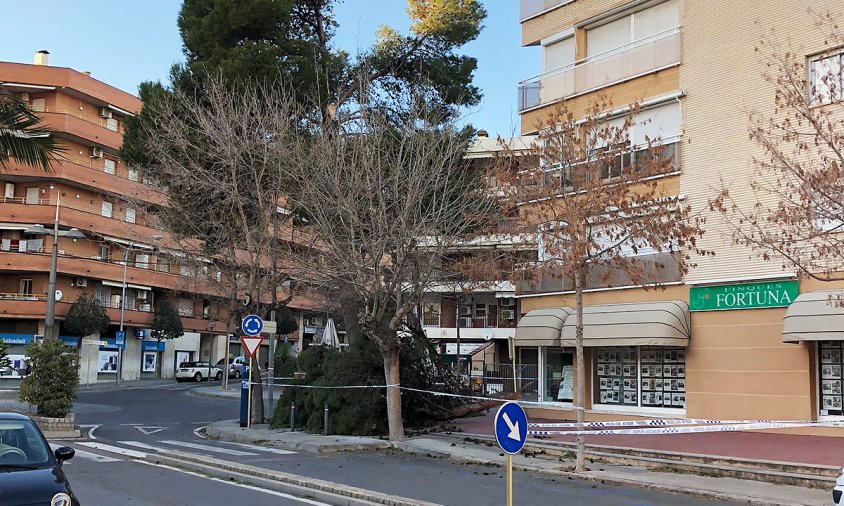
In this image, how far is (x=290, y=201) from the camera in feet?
A: 78.9

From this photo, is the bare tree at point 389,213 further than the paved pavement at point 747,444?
Yes

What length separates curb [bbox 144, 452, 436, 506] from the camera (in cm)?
1130

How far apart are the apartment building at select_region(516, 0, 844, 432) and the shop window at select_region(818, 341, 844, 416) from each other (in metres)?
0.02

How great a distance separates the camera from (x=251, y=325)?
21656 millimetres

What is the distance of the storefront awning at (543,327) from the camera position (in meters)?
22.2

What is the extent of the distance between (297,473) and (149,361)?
51806 mm

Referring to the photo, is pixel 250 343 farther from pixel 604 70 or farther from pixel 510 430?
pixel 510 430

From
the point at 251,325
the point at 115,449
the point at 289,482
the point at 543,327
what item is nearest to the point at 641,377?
the point at 543,327

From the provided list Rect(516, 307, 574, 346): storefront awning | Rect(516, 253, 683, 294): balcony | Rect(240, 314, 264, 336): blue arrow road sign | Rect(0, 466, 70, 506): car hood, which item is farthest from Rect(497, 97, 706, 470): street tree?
Rect(0, 466, 70, 506): car hood

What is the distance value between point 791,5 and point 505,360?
4026cm

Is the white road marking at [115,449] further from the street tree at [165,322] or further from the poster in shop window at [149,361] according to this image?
the poster in shop window at [149,361]

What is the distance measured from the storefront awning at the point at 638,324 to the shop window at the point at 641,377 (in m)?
1.19

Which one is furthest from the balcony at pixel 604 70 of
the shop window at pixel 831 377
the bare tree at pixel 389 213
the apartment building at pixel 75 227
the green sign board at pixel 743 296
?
the apartment building at pixel 75 227

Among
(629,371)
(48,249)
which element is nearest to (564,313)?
(629,371)
